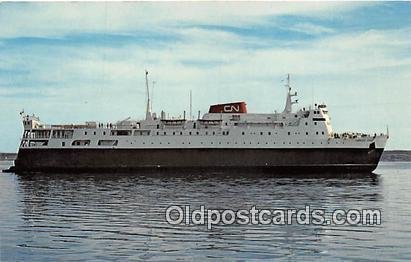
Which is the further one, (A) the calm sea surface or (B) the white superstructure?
(B) the white superstructure

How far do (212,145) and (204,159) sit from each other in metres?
0.92

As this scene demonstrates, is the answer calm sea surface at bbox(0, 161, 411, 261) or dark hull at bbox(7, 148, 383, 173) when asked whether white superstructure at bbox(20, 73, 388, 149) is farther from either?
calm sea surface at bbox(0, 161, 411, 261)

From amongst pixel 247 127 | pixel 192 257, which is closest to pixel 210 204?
pixel 192 257

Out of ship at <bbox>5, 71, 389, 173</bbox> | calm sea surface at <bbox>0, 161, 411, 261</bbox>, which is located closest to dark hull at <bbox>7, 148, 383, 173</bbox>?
ship at <bbox>5, 71, 389, 173</bbox>

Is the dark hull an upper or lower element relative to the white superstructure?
lower

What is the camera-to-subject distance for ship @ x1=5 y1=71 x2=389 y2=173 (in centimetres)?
3322

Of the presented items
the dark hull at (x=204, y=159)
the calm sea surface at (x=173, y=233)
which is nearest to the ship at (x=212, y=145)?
the dark hull at (x=204, y=159)

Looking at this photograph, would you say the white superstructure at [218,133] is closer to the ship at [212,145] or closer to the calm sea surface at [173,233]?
the ship at [212,145]

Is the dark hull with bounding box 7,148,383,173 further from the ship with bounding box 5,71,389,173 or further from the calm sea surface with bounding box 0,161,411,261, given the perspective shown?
the calm sea surface with bounding box 0,161,411,261

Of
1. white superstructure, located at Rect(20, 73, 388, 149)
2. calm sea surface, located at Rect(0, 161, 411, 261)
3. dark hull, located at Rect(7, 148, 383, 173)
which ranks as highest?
white superstructure, located at Rect(20, 73, 388, 149)

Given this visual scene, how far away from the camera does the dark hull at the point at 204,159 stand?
109 ft

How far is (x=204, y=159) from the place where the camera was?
110 feet

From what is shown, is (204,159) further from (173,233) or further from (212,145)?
(173,233)

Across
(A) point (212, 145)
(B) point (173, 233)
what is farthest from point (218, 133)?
(B) point (173, 233)
